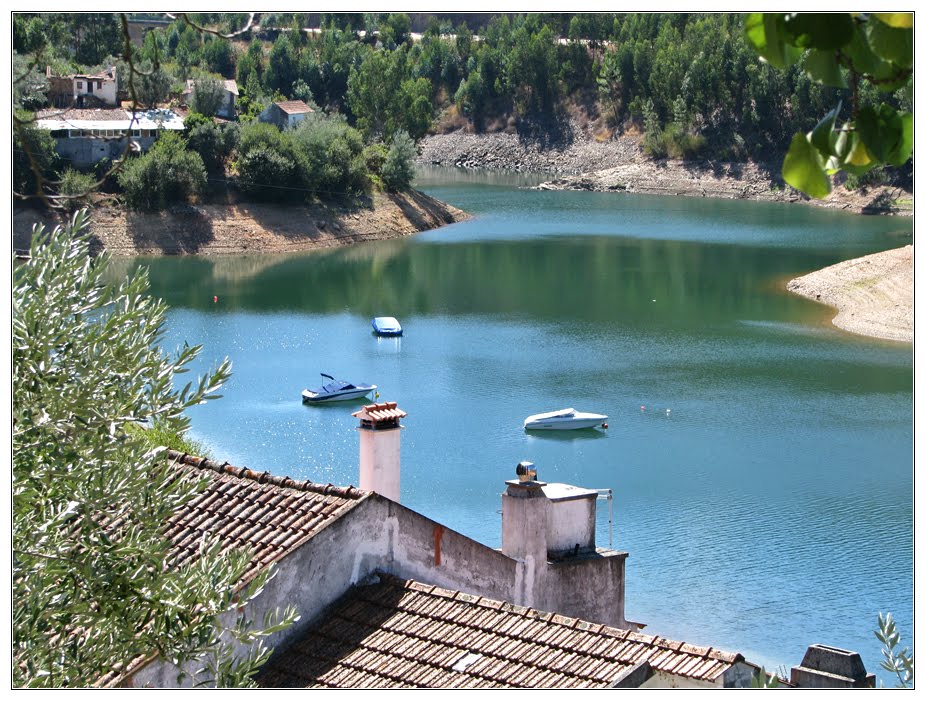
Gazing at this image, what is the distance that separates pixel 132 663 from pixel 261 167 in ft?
165

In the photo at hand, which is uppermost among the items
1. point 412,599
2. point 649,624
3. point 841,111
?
point 841,111

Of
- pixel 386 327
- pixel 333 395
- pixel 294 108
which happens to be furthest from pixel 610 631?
pixel 294 108

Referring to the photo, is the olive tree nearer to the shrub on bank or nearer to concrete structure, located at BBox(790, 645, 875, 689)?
concrete structure, located at BBox(790, 645, 875, 689)

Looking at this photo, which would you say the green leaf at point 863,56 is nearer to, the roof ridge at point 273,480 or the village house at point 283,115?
the roof ridge at point 273,480

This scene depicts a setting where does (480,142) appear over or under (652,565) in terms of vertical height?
over

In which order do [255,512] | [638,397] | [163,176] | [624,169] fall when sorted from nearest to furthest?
[255,512] < [638,397] < [163,176] < [624,169]

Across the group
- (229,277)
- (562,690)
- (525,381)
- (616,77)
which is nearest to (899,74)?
(562,690)

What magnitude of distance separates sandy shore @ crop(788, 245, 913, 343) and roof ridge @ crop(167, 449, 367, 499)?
31.9 meters

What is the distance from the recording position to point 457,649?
8.55 meters

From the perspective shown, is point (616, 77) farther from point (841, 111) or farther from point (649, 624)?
point (841, 111)

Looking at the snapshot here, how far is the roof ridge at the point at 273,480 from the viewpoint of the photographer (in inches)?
376

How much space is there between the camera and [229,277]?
159 feet

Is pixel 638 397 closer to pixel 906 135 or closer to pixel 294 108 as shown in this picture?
pixel 906 135

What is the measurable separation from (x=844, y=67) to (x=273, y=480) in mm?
7993
